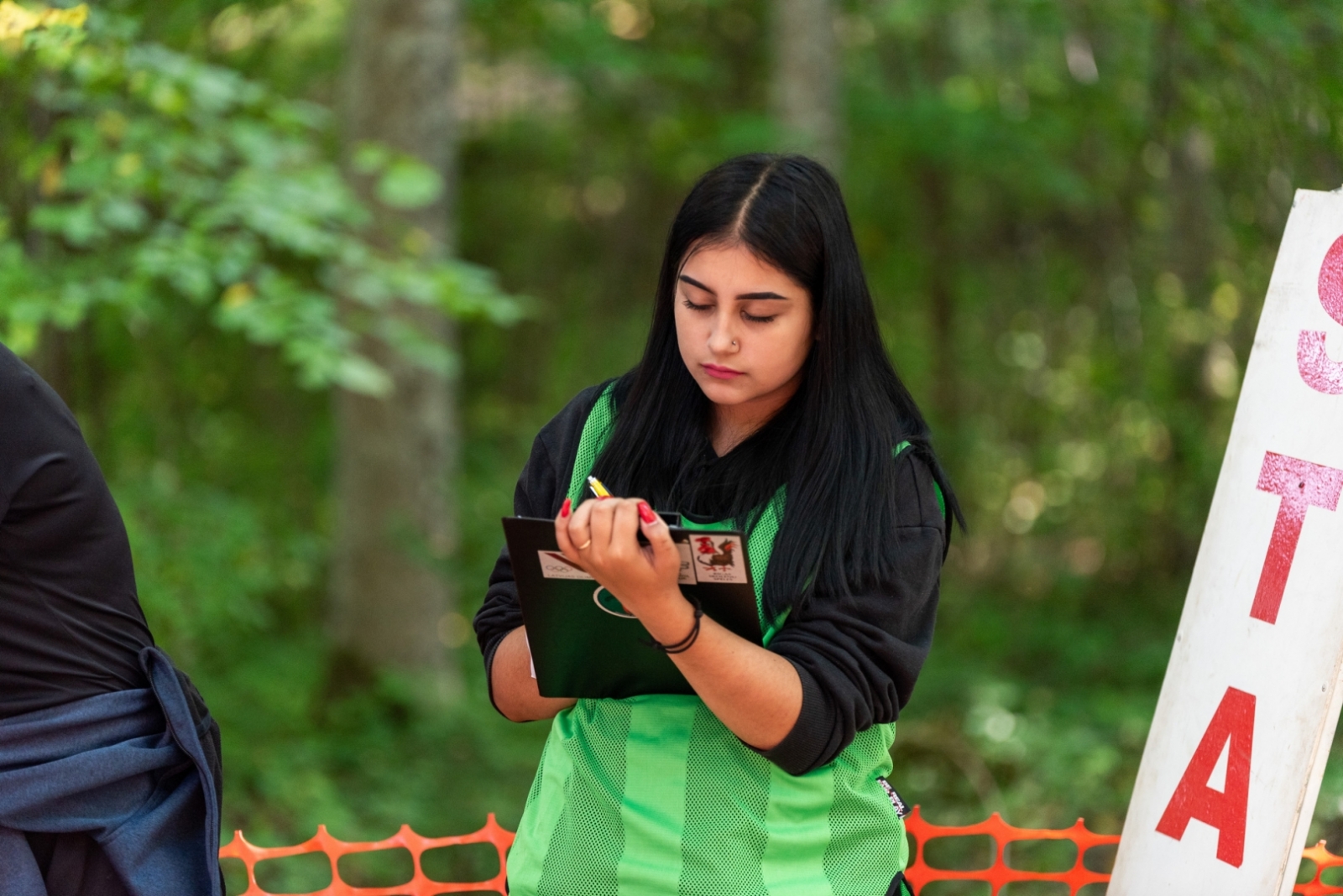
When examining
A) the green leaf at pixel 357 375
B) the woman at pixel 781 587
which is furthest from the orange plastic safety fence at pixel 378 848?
the green leaf at pixel 357 375

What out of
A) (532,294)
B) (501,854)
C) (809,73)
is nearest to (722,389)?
(501,854)

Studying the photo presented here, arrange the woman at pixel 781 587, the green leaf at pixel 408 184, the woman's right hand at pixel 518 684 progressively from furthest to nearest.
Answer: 1. the green leaf at pixel 408 184
2. the woman's right hand at pixel 518 684
3. the woman at pixel 781 587

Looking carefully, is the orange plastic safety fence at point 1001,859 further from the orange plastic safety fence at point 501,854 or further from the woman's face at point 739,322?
the woman's face at point 739,322

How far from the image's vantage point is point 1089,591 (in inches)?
329

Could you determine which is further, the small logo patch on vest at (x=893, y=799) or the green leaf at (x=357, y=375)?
the green leaf at (x=357, y=375)

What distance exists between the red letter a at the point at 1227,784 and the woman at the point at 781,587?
0.52 m

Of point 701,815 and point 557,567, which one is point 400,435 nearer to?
point 701,815

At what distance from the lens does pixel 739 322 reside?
6.05ft

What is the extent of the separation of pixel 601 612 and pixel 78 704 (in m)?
0.74

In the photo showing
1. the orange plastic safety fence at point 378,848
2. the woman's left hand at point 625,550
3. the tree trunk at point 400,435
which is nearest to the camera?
the woman's left hand at point 625,550

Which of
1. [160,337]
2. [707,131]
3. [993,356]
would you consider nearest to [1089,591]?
[993,356]

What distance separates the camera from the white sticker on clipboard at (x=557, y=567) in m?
1.64

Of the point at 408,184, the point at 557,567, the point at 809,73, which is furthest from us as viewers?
the point at 809,73

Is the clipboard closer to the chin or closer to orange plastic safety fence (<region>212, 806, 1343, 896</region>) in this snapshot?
the chin
